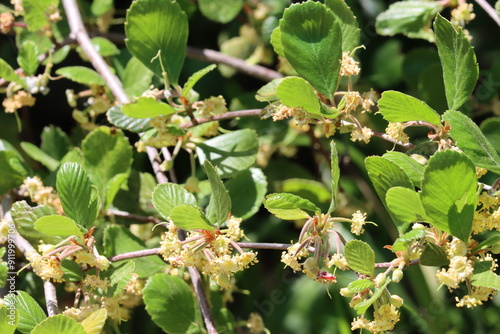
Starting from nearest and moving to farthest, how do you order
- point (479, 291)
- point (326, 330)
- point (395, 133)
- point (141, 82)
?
1. point (479, 291)
2. point (395, 133)
3. point (141, 82)
4. point (326, 330)

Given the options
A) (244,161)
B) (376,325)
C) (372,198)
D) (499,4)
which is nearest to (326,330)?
(372,198)

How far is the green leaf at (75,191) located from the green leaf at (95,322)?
139mm

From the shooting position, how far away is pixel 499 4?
1052mm

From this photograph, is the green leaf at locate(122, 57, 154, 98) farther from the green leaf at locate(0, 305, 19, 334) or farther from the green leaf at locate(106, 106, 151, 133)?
the green leaf at locate(0, 305, 19, 334)

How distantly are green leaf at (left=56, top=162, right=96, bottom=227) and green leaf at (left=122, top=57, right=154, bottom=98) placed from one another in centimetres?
29

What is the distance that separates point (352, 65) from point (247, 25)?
0.71 m

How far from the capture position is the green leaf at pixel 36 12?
3.87 feet

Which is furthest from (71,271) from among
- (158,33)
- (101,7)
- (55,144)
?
(101,7)

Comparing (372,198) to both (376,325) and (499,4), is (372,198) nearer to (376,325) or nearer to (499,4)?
(499,4)

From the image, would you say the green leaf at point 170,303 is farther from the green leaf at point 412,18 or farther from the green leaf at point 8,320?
the green leaf at point 412,18

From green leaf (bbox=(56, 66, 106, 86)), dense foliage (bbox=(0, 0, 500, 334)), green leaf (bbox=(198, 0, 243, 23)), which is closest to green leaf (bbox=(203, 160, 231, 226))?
dense foliage (bbox=(0, 0, 500, 334))

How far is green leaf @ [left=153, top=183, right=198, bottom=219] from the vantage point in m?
0.87

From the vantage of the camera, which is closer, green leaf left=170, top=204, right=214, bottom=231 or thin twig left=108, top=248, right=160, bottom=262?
green leaf left=170, top=204, right=214, bottom=231

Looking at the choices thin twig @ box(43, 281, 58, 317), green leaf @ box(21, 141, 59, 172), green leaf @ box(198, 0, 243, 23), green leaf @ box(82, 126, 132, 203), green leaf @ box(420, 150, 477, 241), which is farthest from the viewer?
green leaf @ box(198, 0, 243, 23)
